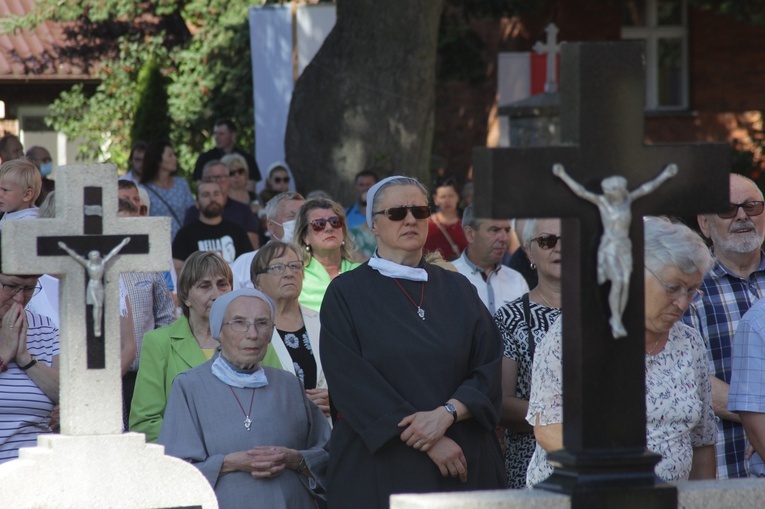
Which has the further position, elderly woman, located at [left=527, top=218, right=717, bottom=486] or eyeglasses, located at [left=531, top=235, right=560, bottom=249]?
eyeglasses, located at [left=531, top=235, right=560, bottom=249]

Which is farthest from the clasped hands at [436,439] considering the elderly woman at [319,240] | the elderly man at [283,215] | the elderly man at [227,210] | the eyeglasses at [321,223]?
the elderly man at [227,210]

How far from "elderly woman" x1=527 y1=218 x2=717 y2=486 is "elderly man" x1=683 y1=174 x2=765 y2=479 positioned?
0.91 metres

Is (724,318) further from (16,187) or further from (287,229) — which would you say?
(16,187)

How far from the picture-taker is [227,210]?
10.2m

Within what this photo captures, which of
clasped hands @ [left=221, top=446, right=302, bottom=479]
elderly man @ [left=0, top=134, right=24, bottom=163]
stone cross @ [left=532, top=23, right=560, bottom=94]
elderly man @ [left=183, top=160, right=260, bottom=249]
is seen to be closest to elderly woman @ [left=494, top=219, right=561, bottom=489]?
clasped hands @ [left=221, top=446, right=302, bottom=479]

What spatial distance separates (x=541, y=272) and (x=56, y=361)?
2.23 metres

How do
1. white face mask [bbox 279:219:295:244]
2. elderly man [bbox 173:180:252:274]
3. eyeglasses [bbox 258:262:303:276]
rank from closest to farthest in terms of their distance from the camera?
1. eyeglasses [bbox 258:262:303:276]
2. white face mask [bbox 279:219:295:244]
3. elderly man [bbox 173:180:252:274]

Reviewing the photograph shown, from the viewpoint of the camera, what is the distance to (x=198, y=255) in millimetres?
6293

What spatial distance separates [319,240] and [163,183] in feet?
13.5

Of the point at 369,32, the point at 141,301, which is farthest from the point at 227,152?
the point at 141,301

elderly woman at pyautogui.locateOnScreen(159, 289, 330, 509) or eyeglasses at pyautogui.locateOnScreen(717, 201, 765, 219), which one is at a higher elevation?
eyeglasses at pyautogui.locateOnScreen(717, 201, 765, 219)

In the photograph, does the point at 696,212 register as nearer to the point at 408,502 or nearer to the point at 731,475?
the point at 408,502

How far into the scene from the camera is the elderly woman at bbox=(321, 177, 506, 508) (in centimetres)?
463

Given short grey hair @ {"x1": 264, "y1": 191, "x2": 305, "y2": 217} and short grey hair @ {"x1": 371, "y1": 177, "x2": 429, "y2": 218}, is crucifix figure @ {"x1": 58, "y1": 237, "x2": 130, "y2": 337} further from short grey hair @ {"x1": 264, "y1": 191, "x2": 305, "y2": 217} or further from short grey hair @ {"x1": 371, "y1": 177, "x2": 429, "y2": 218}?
short grey hair @ {"x1": 264, "y1": 191, "x2": 305, "y2": 217}
